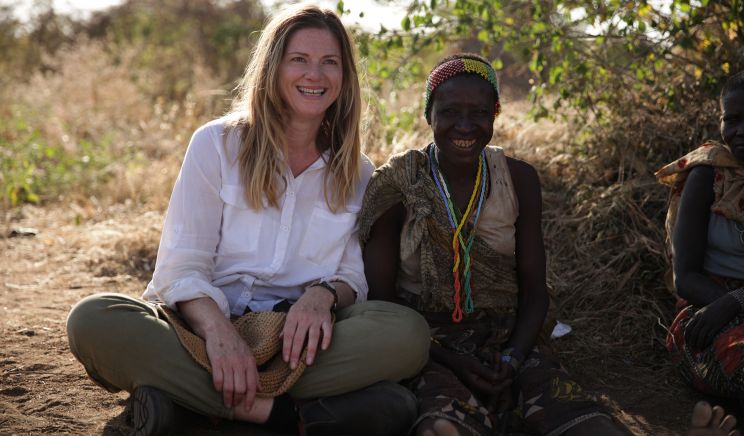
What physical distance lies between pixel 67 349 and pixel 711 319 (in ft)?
8.79

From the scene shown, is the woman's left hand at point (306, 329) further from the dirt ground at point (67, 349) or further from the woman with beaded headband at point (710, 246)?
the woman with beaded headband at point (710, 246)

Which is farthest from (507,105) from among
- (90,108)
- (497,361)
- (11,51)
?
(11,51)

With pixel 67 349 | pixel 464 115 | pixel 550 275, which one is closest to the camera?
pixel 464 115

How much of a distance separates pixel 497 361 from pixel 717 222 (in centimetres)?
110

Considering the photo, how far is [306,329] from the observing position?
103 inches

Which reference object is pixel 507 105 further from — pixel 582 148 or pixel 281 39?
pixel 281 39

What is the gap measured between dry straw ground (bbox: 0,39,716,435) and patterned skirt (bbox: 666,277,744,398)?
15cm

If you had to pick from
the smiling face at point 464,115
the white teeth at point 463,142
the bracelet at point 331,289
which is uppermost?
the smiling face at point 464,115

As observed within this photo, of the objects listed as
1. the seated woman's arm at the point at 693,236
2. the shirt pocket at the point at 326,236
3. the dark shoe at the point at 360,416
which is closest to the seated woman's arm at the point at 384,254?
the shirt pocket at the point at 326,236

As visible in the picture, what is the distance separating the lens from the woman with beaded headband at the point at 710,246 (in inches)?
115

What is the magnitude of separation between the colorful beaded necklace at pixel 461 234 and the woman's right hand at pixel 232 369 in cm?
86

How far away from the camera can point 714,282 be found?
307 centimetres

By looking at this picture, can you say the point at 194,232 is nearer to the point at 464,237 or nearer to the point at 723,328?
the point at 464,237

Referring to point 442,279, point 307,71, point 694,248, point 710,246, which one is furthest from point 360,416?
point 710,246
